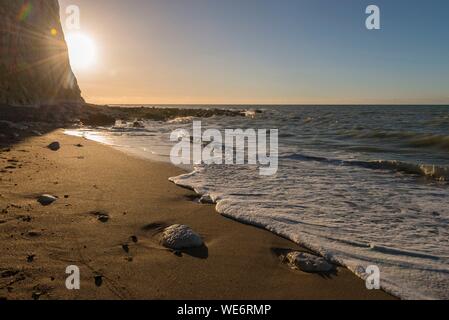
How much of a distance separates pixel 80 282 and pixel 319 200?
424 cm

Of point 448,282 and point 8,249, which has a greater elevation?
point 8,249

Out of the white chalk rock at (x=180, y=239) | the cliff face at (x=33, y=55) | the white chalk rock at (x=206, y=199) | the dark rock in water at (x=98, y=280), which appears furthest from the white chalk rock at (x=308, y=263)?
the cliff face at (x=33, y=55)

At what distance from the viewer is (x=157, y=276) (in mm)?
3238

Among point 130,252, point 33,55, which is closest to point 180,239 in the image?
point 130,252

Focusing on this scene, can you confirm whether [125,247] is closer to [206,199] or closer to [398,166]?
[206,199]

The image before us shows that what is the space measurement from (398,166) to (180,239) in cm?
820

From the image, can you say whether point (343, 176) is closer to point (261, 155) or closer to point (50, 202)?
point (261, 155)

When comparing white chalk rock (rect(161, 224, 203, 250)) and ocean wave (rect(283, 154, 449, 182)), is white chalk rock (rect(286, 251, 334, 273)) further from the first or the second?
ocean wave (rect(283, 154, 449, 182))

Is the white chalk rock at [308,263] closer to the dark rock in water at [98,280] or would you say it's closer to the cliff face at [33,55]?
the dark rock in water at [98,280]

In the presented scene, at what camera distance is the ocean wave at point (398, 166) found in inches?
353

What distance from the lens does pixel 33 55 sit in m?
27.3

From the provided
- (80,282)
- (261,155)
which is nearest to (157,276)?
(80,282)

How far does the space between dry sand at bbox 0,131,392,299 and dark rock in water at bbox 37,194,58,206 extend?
10cm

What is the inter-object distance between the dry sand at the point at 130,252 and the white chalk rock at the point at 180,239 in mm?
105
